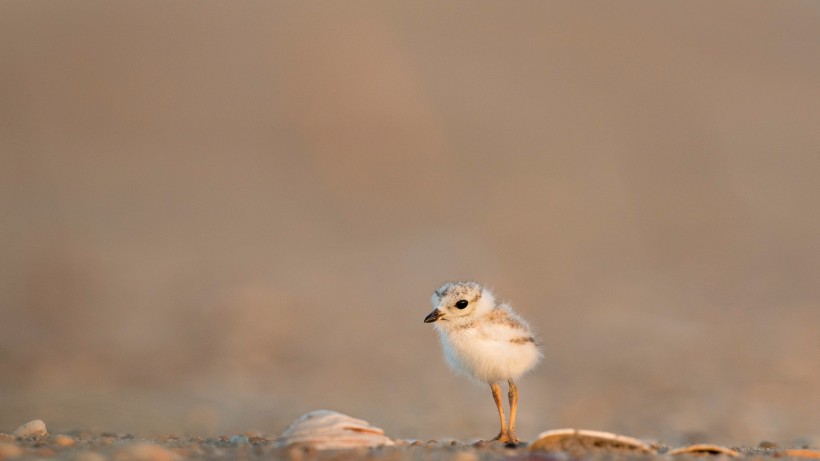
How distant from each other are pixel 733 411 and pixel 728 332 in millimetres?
3044

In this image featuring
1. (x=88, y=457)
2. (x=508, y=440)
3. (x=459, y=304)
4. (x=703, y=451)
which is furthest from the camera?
(x=459, y=304)

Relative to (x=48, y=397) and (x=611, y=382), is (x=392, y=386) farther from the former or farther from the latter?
(x=48, y=397)

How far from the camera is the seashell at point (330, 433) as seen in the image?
416cm

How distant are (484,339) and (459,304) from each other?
22 centimetres

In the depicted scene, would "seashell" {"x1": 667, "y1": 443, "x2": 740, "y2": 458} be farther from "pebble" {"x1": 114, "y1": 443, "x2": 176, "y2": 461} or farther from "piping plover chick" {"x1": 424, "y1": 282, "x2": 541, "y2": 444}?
"pebble" {"x1": 114, "y1": 443, "x2": 176, "y2": 461}

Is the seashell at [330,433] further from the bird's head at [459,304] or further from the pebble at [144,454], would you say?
the bird's head at [459,304]

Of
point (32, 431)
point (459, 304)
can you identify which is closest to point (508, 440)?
point (459, 304)

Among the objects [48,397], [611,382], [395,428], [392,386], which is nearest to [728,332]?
[611,382]

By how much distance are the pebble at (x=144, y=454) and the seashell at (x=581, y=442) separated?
142cm

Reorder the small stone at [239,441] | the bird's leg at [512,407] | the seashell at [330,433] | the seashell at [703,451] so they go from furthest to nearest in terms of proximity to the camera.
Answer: the bird's leg at [512,407]
the small stone at [239,441]
the seashell at [703,451]
the seashell at [330,433]

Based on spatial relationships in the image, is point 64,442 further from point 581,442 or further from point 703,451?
point 703,451

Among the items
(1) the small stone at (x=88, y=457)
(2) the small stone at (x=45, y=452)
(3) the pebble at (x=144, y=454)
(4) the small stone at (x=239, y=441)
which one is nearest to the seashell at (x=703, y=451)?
(4) the small stone at (x=239, y=441)

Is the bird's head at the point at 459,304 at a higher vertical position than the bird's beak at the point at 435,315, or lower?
higher

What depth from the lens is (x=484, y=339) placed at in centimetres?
525
